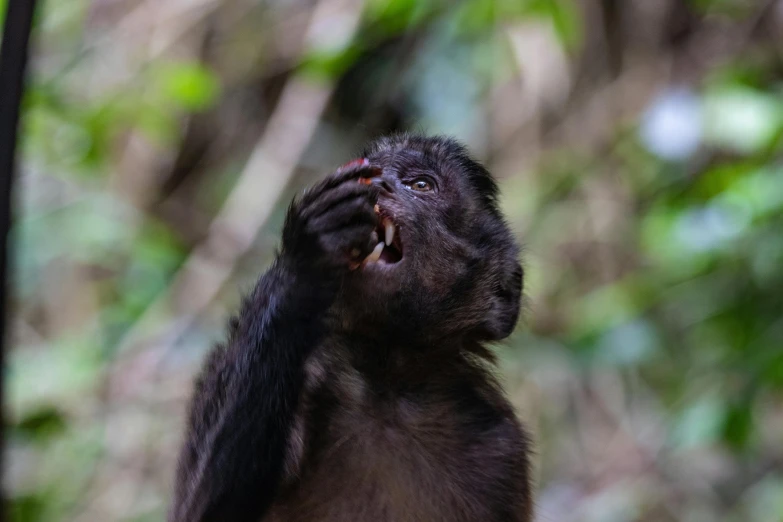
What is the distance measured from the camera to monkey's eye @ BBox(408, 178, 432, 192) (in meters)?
2.92

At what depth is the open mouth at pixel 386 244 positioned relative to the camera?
2.62 metres

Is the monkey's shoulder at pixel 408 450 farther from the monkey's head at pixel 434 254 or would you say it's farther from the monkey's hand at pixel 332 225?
the monkey's hand at pixel 332 225

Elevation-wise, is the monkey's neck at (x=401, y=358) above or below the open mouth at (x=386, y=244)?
below

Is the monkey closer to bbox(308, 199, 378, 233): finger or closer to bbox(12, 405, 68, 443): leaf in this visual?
bbox(308, 199, 378, 233): finger

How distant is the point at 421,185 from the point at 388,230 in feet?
1.10

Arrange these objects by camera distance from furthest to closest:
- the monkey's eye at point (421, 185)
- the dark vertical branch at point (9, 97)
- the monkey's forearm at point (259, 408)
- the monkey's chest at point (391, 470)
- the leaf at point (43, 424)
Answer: the leaf at point (43, 424) → the monkey's eye at point (421, 185) → the monkey's chest at point (391, 470) → the monkey's forearm at point (259, 408) → the dark vertical branch at point (9, 97)

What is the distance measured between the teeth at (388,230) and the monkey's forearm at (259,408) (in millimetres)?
378

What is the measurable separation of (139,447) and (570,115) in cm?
394

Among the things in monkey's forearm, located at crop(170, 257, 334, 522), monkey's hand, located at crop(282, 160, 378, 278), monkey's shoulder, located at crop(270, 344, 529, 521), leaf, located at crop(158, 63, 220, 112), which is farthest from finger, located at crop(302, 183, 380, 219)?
leaf, located at crop(158, 63, 220, 112)

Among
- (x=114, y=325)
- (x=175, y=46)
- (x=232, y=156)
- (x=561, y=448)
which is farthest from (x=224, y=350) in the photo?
(x=232, y=156)

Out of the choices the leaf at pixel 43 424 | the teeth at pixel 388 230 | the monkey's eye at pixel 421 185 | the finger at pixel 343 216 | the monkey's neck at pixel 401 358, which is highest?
the leaf at pixel 43 424

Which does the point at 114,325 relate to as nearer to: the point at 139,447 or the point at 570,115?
the point at 139,447

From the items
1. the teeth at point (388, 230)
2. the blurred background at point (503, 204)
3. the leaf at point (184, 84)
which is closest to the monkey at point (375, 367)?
the teeth at point (388, 230)

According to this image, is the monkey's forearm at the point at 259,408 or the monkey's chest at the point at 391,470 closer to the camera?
the monkey's forearm at the point at 259,408
